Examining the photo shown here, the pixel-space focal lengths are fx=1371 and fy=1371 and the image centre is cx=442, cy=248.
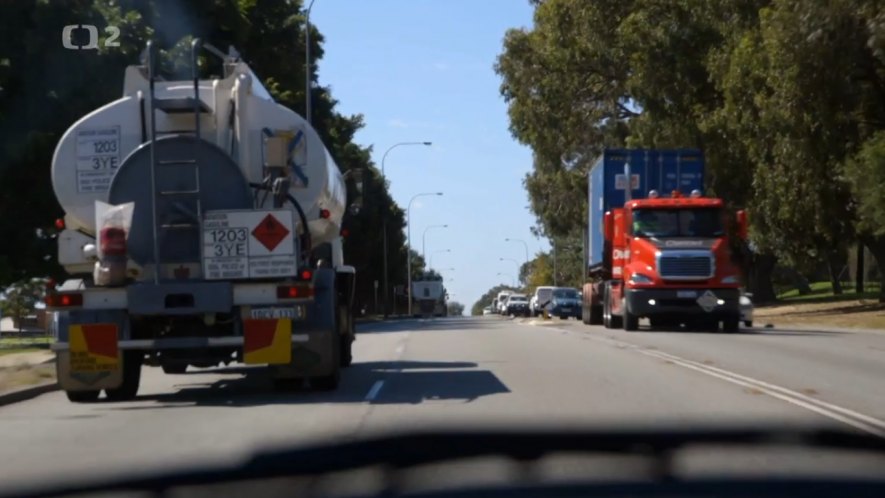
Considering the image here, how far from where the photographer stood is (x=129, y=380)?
54.9 feet

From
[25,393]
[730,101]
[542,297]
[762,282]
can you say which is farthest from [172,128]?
[542,297]

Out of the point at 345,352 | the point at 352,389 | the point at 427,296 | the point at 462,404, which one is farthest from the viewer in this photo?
the point at 427,296

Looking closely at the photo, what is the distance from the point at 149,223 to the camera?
16312 mm

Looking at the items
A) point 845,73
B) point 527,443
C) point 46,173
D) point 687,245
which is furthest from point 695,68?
point 527,443

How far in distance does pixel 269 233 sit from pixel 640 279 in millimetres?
17567

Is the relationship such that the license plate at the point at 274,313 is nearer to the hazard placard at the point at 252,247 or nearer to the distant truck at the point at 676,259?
the hazard placard at the point at 252,247

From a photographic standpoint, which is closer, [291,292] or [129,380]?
[291,292]

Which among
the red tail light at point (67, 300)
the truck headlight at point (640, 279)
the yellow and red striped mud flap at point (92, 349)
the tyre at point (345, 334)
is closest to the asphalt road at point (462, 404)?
the tyre at point (345, 334)

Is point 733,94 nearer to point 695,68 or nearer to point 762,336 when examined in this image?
point 695,68

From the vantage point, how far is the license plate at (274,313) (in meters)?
15.9

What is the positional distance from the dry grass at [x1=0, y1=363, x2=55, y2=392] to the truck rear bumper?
15.1m

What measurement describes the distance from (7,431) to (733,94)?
101ft

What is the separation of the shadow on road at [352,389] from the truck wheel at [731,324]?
41.8ft

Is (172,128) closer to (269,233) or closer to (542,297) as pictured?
(269,233)
